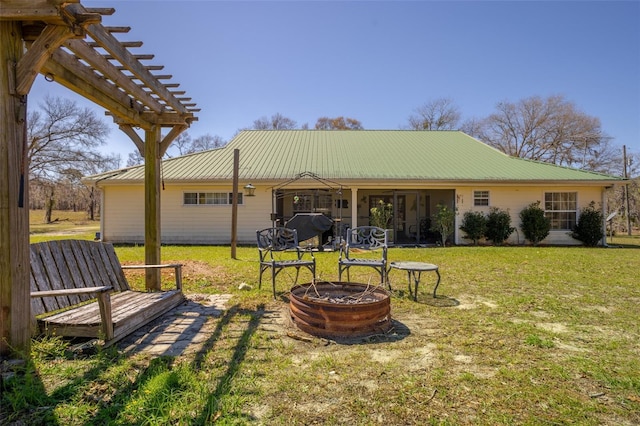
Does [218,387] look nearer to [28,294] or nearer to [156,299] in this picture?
[28,294]

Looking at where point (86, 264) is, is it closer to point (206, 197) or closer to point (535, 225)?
point (206, 197)

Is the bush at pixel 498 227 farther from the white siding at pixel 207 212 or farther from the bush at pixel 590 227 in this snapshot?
the bush at pixel 590 227

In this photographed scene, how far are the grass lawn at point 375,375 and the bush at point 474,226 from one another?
26.2 feet

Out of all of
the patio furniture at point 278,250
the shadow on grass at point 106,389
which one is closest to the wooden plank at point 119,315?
the shadow on grass at point 106,389

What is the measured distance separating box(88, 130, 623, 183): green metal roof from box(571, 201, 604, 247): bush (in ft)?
4.06

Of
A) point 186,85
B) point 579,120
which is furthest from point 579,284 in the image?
point 579,120

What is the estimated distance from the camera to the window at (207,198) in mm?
13227

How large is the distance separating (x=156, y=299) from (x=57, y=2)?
3.09m

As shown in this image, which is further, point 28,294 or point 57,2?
point 28,294

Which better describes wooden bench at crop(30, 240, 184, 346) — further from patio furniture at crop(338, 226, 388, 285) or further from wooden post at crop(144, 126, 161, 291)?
patio furniture at crop(338, 226, 388, 285)

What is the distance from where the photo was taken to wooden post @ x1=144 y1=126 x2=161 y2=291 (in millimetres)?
5383

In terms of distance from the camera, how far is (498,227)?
42.2 feet

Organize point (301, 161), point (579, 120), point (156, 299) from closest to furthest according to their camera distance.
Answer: point (156, 299) < point (301, 161) < point (579, 120)

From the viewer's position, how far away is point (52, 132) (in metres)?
25.8
